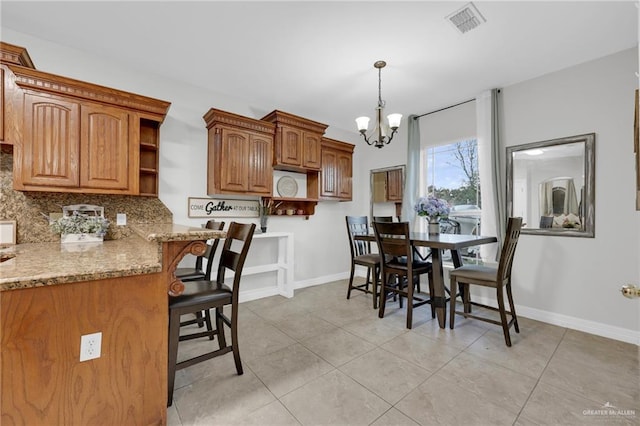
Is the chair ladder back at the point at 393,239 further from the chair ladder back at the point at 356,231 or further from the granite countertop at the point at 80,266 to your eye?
the granite countertop at the point at 80,266

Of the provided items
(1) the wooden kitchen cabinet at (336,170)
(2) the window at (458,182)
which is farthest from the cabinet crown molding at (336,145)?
(2) the window at (458,182)

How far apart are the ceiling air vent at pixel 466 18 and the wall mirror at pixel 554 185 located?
1603 millimetres

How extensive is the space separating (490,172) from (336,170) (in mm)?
2116

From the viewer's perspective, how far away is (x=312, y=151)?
3.81m

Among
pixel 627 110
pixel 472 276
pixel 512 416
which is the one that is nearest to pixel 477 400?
pixel 512 416

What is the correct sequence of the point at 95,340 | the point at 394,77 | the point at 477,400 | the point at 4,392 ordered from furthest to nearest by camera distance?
the point at 394,77 < the point at 477,400 < the point at 95,340 < the point at 4,392

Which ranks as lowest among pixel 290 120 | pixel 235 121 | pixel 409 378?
pixel 409 378

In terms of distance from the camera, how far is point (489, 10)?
2055mm

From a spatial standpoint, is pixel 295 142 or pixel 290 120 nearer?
pixel 290 120

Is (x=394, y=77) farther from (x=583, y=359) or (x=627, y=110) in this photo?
(x=583, y=359)

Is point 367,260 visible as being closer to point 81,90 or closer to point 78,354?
point 78,354

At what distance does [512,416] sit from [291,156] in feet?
10.5

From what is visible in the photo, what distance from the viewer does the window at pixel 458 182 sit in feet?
12.1

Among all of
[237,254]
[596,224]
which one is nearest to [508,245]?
[596,224]
